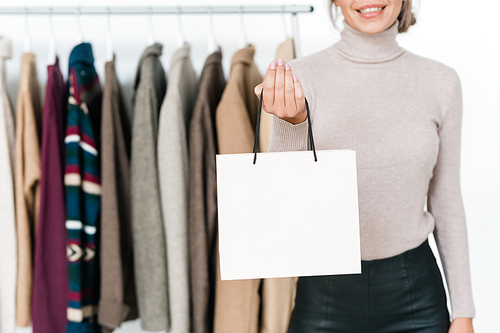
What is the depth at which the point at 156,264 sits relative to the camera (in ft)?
3.17

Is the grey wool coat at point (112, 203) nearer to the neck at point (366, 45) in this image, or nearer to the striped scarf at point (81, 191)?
the striped scarf at point (81, 191)

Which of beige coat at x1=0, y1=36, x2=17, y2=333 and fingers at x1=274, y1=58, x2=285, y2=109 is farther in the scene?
beige coat at x1=0, y1=36, x2=17, y2=333

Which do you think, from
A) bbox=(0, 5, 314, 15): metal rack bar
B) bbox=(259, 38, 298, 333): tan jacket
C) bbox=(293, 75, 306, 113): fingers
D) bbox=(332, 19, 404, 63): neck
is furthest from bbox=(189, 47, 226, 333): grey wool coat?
bbox=(293, 75, 306, 113): fingers

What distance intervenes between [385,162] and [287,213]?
1.13 ft

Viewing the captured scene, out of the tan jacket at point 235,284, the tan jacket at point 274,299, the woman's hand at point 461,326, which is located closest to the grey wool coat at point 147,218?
the tan jacket at point 235,284

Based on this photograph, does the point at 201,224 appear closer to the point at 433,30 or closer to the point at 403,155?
the point at 403,155

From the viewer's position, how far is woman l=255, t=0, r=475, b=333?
774 millimetres

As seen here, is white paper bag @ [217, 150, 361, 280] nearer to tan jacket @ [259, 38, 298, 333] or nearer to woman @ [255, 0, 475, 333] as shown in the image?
woman @ [255, 0, 475, 333]

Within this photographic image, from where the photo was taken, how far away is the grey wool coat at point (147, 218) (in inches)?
38.1

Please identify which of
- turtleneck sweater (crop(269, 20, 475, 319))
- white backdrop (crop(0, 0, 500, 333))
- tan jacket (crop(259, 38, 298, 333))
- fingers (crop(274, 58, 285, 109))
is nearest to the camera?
fingers (crop(274, 58, 285, 109))

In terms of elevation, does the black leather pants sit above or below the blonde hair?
below

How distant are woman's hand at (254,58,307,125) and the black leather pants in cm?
41

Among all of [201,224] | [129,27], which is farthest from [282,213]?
[129,27]

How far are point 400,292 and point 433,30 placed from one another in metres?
0.96
